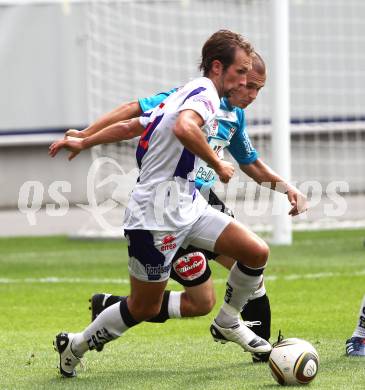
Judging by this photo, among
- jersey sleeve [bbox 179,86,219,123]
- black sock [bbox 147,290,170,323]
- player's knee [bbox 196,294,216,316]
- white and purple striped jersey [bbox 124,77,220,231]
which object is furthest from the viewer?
black sock [bbox 147,290,170,323]

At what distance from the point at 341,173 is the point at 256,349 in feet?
42.8

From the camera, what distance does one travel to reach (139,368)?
702 cm

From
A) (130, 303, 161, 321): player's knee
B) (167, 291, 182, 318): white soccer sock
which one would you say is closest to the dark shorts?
(167, 291, 182, 318): white soccer sock

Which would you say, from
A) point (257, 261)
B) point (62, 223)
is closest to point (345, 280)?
point (257, 261)

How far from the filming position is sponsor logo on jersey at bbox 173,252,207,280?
7117 mm

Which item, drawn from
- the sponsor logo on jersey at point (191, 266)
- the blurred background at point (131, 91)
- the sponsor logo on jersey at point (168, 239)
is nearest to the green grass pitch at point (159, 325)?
the sponsor logo on jersey at point (191, 266)

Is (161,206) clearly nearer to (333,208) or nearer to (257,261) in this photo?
(257,261)

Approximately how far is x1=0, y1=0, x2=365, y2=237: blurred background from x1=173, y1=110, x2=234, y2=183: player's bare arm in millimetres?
10013

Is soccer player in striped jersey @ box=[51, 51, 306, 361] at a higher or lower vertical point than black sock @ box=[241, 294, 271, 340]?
higher

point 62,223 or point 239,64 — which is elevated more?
point 239,64

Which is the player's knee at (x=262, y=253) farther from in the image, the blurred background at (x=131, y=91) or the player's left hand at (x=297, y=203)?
the blurred background at (x=131, y=91)

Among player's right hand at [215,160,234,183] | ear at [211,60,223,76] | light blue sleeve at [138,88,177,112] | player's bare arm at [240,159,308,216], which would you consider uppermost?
ear at [211,60,223,76]

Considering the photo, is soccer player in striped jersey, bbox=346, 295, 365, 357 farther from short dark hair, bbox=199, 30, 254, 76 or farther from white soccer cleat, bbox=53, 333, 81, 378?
short dark hair, bbox=199, 30, 254, 76

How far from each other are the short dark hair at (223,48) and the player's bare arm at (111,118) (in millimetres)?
844
